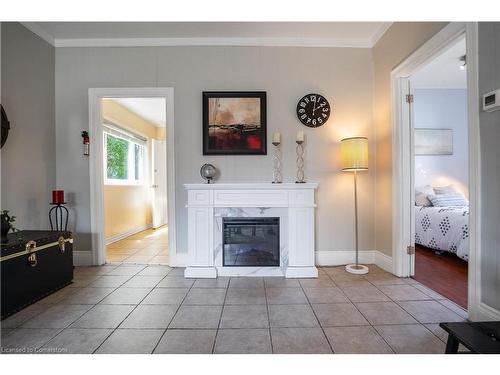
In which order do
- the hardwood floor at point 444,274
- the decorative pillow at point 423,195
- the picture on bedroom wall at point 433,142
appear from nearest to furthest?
the hardwood floor at point 444,274 → the decorative pillow at point 423,195 → the picture on bedroom wall at point 433,142

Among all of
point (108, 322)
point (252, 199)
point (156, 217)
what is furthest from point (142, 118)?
point (108, 322)

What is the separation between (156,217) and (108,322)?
412 centimetres

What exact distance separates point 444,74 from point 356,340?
Answer: 14.6 feet

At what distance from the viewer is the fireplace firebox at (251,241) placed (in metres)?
2.76

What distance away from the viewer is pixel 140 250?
383cm

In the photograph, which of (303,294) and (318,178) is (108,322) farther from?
(318,178)

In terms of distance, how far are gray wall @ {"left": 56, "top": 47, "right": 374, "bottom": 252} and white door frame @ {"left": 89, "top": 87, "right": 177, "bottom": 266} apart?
7 centimetres

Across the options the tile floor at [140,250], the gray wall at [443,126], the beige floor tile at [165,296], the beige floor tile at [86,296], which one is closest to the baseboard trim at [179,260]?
the tile floor at [140,250]

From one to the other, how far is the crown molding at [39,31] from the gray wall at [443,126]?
5.50 metres

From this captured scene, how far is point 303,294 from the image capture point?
7.39 ft

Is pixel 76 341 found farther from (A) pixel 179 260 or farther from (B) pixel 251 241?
(B) pixel 251 241

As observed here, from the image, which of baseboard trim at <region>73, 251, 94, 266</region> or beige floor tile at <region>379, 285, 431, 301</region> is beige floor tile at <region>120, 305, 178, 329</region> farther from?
beige floor tile at <region>379, 285, 431, 301</region>

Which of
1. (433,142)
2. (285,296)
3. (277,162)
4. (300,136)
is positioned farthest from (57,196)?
(433,142)

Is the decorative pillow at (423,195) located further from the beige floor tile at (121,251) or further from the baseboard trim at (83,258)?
the baseboard trim at (83,258)
